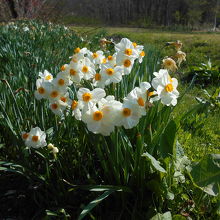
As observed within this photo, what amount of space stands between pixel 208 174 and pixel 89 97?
684 millimetres

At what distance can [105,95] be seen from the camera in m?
1.09

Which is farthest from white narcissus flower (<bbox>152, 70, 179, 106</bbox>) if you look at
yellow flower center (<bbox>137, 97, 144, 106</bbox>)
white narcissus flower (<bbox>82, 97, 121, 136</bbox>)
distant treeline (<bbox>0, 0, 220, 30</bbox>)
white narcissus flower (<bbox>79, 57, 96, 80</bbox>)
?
distant treeline (<bbox>0, 0, 220, 30</bbox>)

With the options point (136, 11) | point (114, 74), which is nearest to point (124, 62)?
point (114, 74)

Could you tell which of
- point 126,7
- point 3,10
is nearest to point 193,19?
point 126,7

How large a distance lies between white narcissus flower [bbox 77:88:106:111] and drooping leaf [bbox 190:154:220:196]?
0.60m

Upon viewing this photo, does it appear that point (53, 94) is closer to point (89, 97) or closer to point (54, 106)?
point (54, 106)

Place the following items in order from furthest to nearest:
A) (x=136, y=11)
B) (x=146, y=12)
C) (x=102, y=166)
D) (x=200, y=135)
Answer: (x=136, y=11)
(x=146, y=12)
(x=200, y=135)
(x=102, y=166)

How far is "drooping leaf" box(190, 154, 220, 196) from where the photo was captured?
1231 millimetres

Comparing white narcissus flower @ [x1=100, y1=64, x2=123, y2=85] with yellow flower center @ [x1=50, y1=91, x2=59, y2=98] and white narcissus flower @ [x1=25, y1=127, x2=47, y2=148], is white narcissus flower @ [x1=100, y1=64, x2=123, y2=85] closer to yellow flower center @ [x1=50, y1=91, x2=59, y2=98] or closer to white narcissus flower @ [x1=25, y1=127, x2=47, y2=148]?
yellow flower center @ [x1=50, y1=91, x2=59, y2=98]

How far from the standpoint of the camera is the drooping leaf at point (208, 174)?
123 centimetres

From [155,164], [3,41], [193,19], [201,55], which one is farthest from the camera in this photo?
[193,19]

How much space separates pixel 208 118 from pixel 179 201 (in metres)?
Answer: 1.55

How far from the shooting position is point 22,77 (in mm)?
2100

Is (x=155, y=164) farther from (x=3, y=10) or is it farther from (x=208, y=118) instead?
(x=3, y=10)
